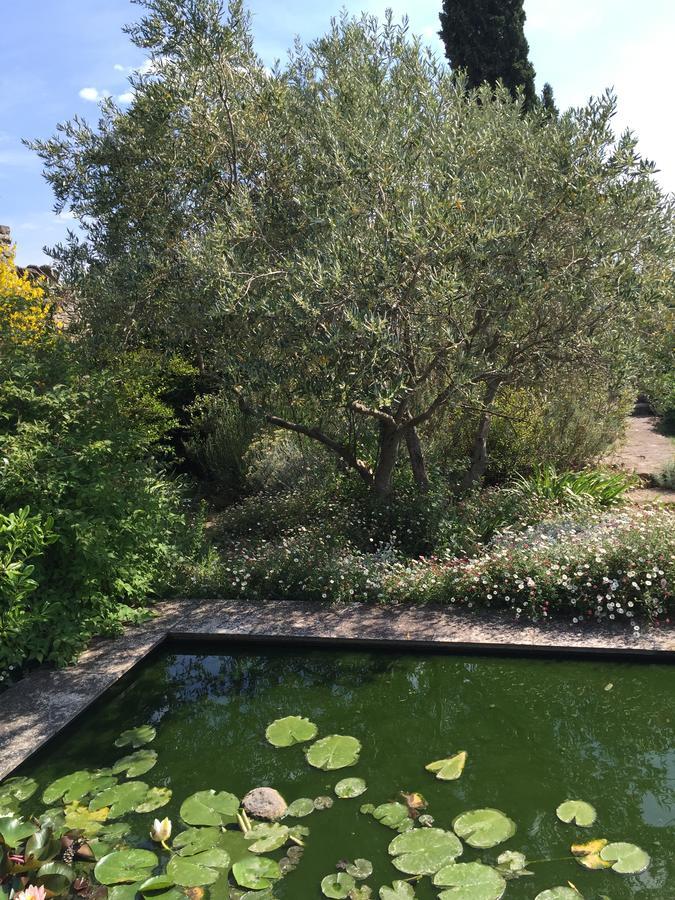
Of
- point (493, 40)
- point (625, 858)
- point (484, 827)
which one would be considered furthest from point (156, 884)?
point (493, 40)

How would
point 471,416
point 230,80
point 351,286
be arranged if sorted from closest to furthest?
point 351,286 → point 230,80 → point 471,416

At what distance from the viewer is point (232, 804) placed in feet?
11.7

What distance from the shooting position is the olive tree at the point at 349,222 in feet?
16.1

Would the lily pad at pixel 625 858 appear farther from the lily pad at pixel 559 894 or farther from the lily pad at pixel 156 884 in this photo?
the lily pad at pixel 156 884

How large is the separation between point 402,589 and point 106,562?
7.51ft

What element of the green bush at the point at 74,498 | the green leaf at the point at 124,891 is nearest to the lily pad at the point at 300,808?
the green leaf at the point at 124,891

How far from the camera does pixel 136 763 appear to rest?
13.1ft

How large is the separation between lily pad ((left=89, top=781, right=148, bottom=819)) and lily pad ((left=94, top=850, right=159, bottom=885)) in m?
0.33

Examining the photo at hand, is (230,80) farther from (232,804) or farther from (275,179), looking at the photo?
(232,804)

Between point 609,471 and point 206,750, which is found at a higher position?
point 609,471

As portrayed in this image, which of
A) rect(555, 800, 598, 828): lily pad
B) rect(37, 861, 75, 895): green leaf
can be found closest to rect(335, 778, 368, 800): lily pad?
rect(555, 800, 598, 828): lily pad

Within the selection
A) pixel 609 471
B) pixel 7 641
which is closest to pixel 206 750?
pixel 7 641

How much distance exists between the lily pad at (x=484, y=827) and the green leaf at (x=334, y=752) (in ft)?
2.45

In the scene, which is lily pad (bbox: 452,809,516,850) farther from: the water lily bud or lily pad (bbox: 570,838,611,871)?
the water lily bud
